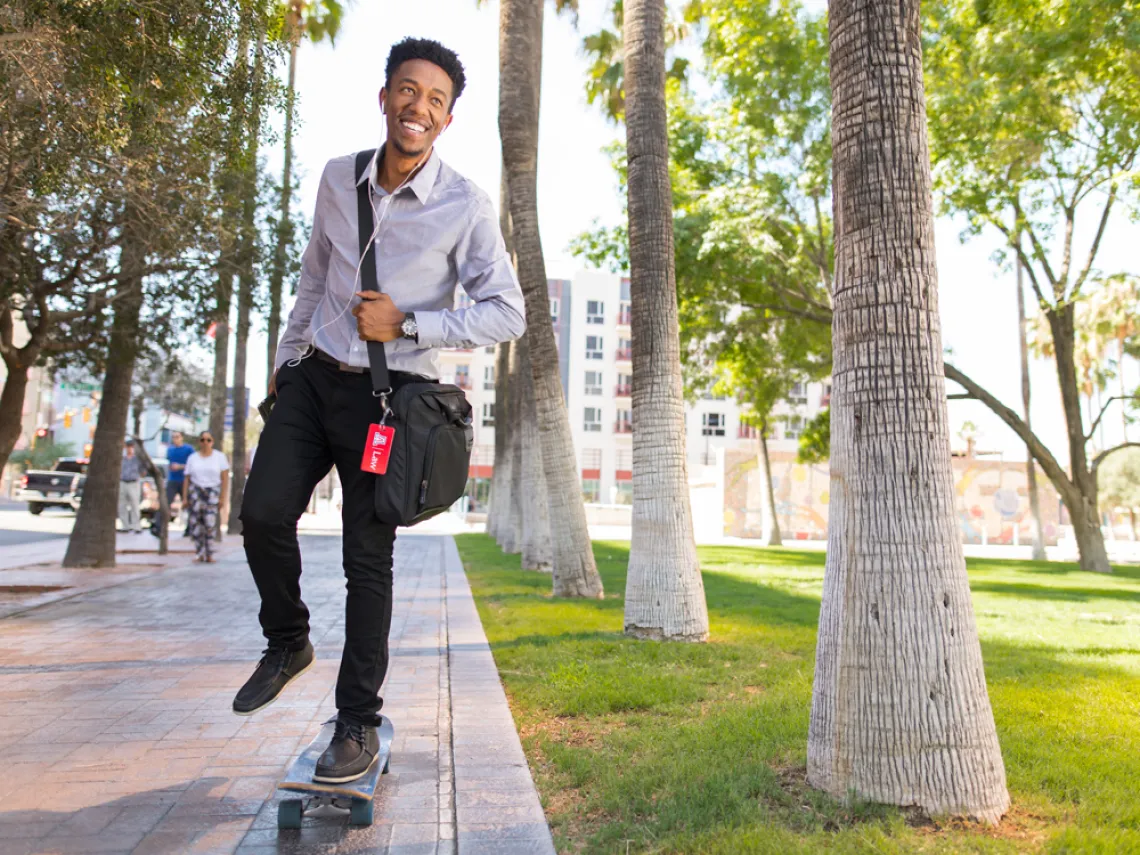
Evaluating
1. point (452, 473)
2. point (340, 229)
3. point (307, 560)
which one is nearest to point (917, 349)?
point (452, 473)

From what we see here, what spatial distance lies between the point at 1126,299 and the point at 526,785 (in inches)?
1643

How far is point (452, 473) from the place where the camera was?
3.22m

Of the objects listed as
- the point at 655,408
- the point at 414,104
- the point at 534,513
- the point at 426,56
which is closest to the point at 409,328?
the point at 414,104

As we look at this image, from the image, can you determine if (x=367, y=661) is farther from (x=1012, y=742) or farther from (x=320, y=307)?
(x=1012, y=742)

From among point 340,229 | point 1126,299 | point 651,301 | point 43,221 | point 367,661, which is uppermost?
point 1126,299

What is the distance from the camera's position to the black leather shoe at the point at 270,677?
3.27 meters

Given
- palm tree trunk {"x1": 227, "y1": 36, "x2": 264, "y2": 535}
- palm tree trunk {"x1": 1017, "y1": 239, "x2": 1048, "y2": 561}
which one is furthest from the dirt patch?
palm tree trunk {"x1": 1017, "y1": 239, "x2": 1048, "y2": 561}

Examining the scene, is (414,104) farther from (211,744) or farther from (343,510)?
(211,744)

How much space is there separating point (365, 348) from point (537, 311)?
7.55 m

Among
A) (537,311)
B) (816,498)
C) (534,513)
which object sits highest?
(537,311)

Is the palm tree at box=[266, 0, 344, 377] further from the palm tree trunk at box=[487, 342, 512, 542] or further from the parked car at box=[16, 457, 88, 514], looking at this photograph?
the parked car at box=[16, 457, 88, 514]

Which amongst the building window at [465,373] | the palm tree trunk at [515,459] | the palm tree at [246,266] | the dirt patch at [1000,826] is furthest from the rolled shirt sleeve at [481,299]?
the building window at [465,373]

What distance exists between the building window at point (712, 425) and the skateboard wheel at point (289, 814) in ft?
227

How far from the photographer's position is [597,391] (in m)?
72.8
